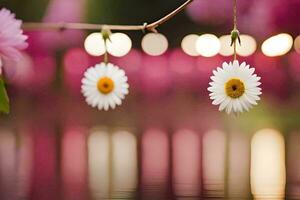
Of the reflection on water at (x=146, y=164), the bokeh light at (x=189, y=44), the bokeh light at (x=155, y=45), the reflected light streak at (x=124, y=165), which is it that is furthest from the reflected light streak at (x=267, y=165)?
the bokeh light at (x=155, y=45)

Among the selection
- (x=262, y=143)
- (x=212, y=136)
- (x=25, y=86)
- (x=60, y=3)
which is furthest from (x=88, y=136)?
(x=25, y=86)

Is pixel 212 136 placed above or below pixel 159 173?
above

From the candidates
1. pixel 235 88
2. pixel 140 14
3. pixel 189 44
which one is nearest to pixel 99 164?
pixel 235 88

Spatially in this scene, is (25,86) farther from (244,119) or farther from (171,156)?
(171,156)

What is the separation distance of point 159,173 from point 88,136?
55.1 inches

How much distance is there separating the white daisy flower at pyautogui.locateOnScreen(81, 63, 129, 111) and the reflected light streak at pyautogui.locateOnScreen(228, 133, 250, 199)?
54 centimetres

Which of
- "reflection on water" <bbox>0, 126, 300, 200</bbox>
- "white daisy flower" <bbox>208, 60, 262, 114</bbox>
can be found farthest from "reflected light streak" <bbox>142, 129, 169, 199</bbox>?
"white daisy flower" <bbox>208, 60, 262, 114</bbox>

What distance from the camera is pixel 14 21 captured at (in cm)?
76

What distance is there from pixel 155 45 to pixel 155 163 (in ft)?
13.4

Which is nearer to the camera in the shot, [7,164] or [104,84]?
[104,84]

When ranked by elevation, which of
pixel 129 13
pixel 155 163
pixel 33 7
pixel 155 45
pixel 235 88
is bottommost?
pixel 235 88

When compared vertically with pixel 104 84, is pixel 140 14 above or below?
above

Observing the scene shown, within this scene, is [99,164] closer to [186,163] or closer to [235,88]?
[186,163]

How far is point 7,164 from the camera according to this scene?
2.16 meters
